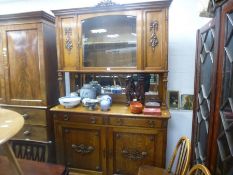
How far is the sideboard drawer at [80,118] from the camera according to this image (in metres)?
2.02

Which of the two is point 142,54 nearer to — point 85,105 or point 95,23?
point 95,23

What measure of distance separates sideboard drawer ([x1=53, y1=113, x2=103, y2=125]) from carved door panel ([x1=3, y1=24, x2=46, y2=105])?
28 cm

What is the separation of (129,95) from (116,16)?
0.91 metres

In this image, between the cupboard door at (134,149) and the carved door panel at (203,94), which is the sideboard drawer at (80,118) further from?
the carved door panel at (203,94)

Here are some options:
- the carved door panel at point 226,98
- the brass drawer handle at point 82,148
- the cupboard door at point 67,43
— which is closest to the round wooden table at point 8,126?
the carved door panel at point 226,98

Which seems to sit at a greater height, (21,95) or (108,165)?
(21,95)

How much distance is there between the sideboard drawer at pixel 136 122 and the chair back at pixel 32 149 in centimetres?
75

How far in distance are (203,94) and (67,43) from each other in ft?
5.16

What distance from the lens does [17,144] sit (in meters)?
1.50

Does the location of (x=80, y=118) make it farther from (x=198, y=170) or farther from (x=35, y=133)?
(x=198, y=170)

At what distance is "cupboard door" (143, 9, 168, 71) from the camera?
1.91 meters

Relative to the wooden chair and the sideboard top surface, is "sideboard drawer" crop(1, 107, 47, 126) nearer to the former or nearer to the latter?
the sideboard top surface

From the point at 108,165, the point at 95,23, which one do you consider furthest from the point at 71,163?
the point at 95,23

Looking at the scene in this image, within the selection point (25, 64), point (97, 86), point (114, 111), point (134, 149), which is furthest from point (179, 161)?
point (25, 64)
